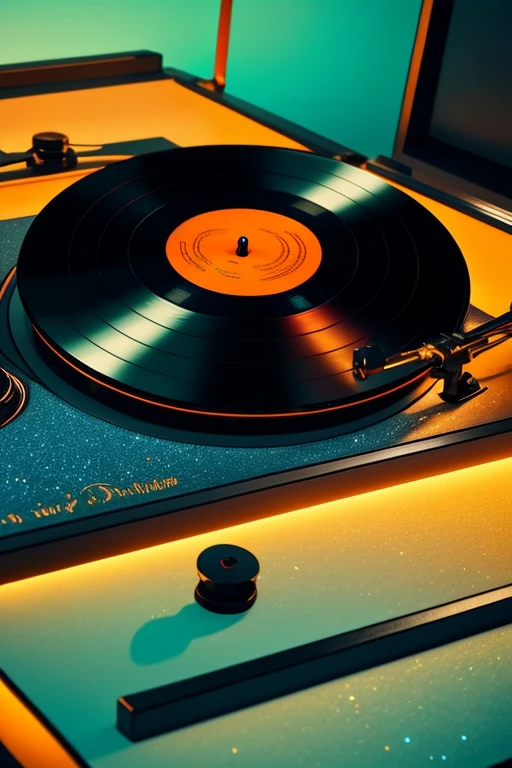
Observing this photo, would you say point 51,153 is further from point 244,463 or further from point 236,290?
point 244,463

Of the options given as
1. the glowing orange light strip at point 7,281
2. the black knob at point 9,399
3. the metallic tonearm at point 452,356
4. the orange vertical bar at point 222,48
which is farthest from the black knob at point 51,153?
the metallic tonearm at point 452,356

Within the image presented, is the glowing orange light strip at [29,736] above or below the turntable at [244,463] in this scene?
below

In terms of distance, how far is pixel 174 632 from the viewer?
96 cm

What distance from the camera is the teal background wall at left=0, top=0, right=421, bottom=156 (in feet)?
9.67

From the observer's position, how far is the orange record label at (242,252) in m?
1.32

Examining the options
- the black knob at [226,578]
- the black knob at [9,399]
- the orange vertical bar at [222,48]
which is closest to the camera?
the black knob at [226,578]

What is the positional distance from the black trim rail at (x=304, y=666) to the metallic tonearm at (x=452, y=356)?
0.28 meters

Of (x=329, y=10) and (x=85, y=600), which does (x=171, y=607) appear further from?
(x=329, y=10)

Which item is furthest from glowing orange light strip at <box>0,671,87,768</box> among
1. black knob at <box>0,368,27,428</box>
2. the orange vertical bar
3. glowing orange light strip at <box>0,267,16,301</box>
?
the orange vertical bar

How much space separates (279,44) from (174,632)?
2.62 metres

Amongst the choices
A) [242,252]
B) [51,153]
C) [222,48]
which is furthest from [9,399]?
[222,48]

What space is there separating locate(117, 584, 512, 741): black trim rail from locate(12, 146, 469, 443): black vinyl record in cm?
28

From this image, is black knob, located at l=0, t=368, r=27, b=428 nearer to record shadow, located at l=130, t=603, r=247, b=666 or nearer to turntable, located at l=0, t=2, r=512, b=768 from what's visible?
turntable, located at l=0, t=2, r=512, b=768

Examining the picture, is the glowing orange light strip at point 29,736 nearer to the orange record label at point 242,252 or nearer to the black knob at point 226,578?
the black knob at point 226,578
